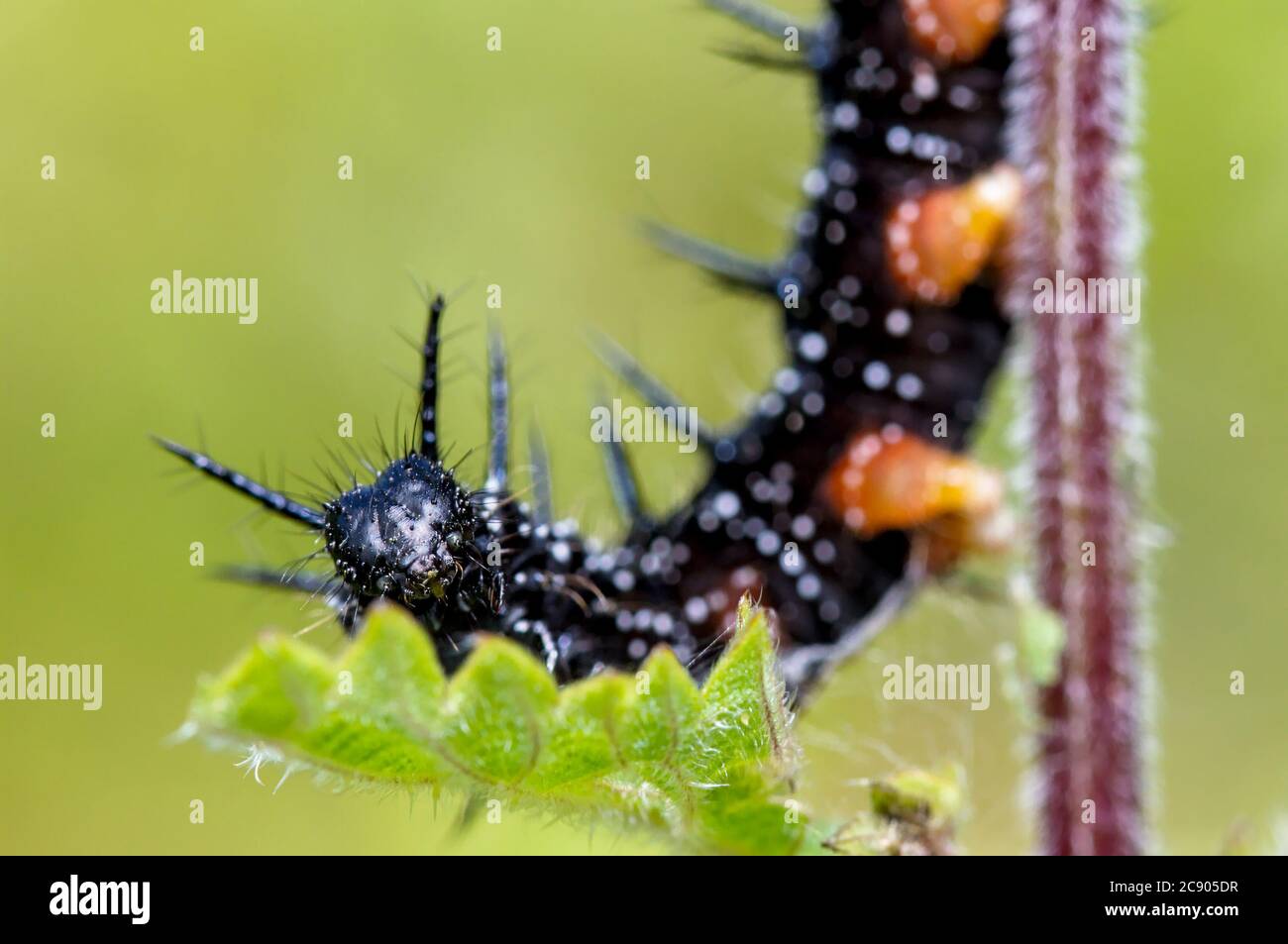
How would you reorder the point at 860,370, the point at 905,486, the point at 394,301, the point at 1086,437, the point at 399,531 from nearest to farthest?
the point at 399,531, the point at 1086,437, the point at 905,486, the point at 860,370, the point at 394,301

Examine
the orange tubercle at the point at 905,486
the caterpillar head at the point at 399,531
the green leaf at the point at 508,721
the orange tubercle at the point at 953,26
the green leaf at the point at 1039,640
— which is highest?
the orange tubercle at the point at 953,26

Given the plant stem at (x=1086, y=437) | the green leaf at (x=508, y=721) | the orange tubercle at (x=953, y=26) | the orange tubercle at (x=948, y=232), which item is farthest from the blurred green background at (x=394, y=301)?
the green leaf at (x=508, y=721)

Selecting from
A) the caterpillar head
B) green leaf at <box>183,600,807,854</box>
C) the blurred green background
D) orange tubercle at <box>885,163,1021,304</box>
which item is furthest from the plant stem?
the blurred green background

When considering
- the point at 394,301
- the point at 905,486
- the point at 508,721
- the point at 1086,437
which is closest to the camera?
the point at 508,721

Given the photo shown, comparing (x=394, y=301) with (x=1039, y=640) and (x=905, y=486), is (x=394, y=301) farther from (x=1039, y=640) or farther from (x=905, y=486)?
(x=1039, y=640)

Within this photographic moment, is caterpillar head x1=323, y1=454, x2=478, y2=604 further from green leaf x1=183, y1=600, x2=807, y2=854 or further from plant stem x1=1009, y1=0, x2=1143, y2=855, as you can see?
plant stem x1=1009, y1=0, x2=1143, y2=855

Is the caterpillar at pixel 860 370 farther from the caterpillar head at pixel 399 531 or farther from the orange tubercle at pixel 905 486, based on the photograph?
the caterpillar head at pixel 399 531

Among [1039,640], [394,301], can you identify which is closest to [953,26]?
[1039,640]

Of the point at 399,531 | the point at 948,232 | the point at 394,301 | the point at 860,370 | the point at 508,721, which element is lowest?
the point at 508,721
